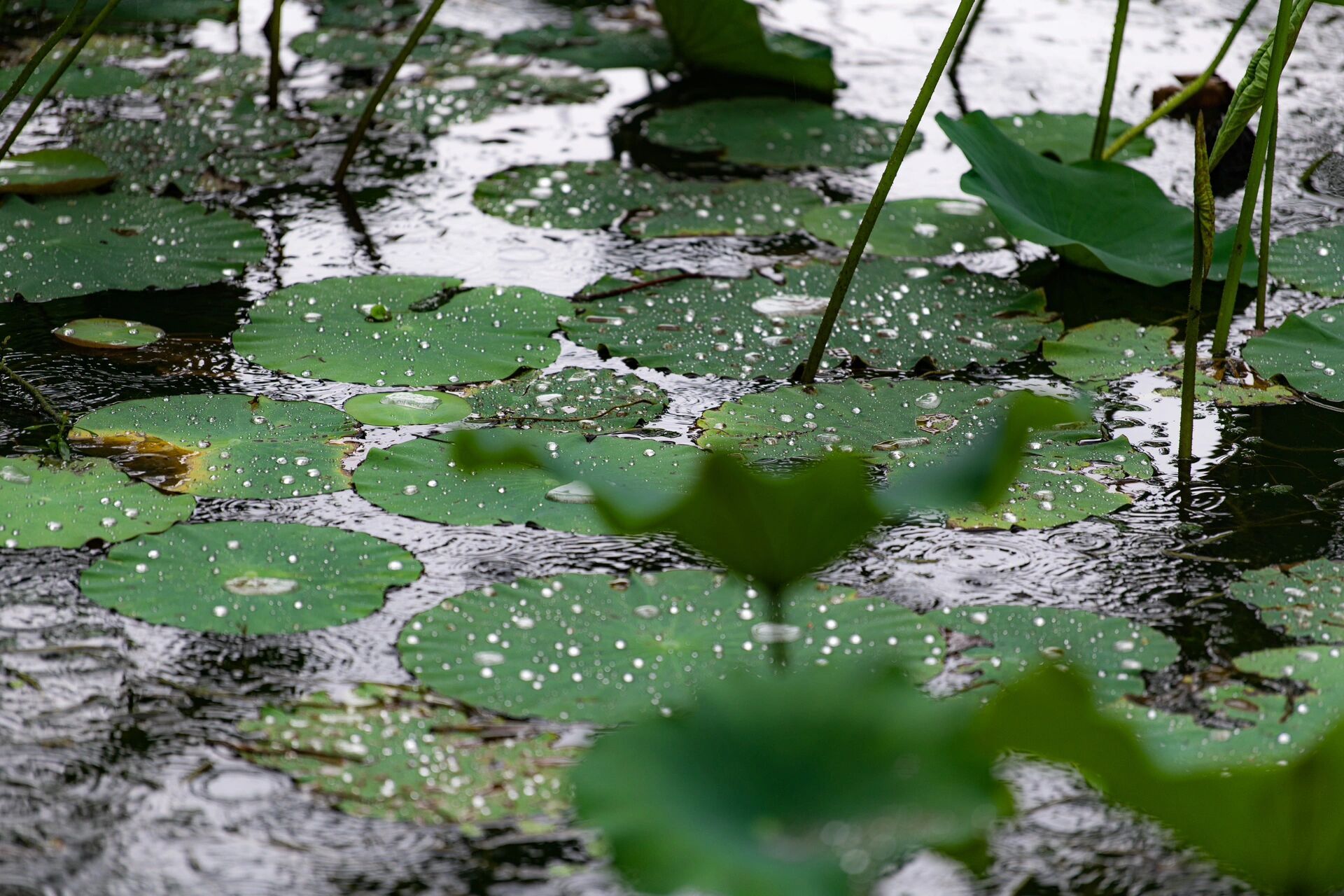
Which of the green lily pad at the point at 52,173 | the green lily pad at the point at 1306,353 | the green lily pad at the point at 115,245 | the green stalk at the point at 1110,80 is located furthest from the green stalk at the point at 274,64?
the green lily pad at the point at 1306,353

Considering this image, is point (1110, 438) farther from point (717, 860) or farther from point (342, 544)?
point (717, 860)

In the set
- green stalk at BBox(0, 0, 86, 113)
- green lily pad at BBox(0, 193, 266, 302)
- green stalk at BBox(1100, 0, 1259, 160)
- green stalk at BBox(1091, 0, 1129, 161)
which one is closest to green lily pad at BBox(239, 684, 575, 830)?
green lily pad at BBox(0, 193, 266, 302)

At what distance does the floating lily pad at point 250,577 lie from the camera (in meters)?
1.40

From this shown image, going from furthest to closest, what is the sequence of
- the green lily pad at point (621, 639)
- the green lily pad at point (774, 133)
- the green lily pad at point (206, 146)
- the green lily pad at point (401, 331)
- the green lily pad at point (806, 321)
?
the green lily pad at point (774, 133) → the green lily pad at point (206, 146) → the green lily pad at point (806, 321) → the green lily pad at point (401, 331) → the green lily pad at point (621, 639)

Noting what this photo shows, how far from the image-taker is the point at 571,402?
196cm

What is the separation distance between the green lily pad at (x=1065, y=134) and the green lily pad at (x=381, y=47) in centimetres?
162

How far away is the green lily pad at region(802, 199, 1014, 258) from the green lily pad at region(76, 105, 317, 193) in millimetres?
1252

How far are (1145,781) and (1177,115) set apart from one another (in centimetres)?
302

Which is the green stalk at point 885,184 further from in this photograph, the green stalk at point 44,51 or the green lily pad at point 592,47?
the green lily pad at point 592,47

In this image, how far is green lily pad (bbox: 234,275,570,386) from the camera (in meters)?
2.02

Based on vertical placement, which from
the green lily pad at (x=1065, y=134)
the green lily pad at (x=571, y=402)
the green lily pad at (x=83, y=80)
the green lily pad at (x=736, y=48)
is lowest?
the green lily pad at (x=571, y=402)

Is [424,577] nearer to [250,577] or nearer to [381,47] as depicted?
[250,577]

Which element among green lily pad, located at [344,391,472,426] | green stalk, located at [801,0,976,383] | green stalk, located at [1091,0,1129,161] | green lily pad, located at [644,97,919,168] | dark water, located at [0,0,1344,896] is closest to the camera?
dark water, located at [0,0,1344,896]

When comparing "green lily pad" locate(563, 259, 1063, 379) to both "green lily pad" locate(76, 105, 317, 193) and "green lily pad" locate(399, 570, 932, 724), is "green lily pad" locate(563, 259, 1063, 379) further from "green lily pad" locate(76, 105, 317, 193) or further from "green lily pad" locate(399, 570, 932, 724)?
"green lily pad" locate(76, 105, 317, 193)
